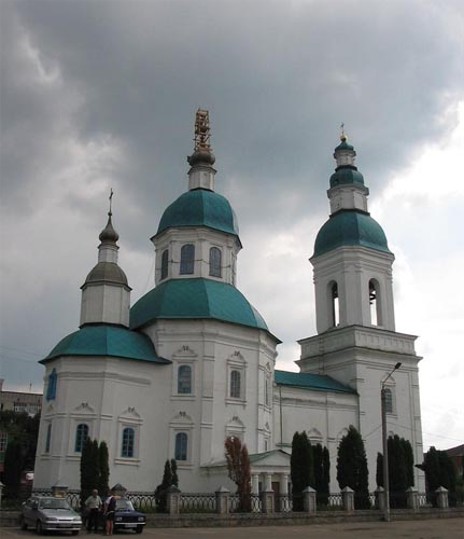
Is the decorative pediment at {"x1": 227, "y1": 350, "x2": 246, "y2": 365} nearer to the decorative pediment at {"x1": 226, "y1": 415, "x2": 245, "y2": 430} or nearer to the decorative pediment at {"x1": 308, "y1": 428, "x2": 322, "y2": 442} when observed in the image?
the decorative pediment at {"x1": 226, "y1": 415, "x2": 245, "y2": 430}

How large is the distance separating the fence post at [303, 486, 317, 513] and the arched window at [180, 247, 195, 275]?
14.2 metres

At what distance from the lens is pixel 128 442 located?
29.8 m

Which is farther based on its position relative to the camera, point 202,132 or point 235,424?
point 202,132

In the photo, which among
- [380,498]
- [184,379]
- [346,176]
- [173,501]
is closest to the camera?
[173,501]

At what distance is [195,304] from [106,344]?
16.1 ft

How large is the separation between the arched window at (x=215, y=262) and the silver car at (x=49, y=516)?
59.4 ft

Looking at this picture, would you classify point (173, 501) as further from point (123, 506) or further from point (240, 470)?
point (240, 470)

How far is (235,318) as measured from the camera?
33.1 m

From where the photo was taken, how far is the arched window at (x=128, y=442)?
29.5 metres

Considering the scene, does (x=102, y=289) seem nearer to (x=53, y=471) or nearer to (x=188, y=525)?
(x=53, y=471)

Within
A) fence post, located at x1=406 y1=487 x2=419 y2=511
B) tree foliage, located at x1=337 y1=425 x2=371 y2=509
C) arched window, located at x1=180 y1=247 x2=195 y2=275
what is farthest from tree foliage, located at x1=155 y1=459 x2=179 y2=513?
arched window, located at x1=180 y1=247 x2=195 y2=275

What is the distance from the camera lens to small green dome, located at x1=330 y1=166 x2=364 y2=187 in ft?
144

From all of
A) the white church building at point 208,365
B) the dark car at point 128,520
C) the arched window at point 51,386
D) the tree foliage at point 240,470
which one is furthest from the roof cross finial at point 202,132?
the dark car at point 128,520

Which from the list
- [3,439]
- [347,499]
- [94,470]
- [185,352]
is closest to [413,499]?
[347,499]
